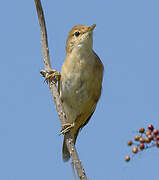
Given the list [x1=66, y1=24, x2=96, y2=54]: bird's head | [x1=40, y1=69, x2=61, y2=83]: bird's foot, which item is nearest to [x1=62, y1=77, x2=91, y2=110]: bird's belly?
[x1=40, y1=69, x2=61, y2=83]: bird's foot

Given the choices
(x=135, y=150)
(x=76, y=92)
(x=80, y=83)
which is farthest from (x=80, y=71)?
(x=135, y=150)

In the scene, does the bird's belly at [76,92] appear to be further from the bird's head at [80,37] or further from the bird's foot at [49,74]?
the bird's head at [80,37]

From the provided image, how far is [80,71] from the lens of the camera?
15.4 feet

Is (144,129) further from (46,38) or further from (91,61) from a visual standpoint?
(91,61)

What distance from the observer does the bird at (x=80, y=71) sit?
4684mm

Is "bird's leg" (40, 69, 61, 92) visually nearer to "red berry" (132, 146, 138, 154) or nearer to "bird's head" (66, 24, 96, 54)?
"bird's head" (66, 24, 96, 54)

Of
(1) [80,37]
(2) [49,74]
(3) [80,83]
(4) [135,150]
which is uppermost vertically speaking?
(1) [80,37]

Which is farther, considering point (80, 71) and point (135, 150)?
point (80, 71)

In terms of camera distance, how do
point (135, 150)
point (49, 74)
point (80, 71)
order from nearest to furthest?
point (135, 150) < point (49, 74) < point (80, 71)

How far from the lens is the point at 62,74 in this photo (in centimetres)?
473

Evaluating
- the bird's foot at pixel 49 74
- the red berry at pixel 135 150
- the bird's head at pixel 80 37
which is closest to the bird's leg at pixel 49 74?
the bird's foot at pixel 49 74

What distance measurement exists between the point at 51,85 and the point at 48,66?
235 millimetres

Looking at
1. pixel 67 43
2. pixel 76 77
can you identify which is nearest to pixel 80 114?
pixel 76 77

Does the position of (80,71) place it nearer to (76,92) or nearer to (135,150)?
(76,92)
